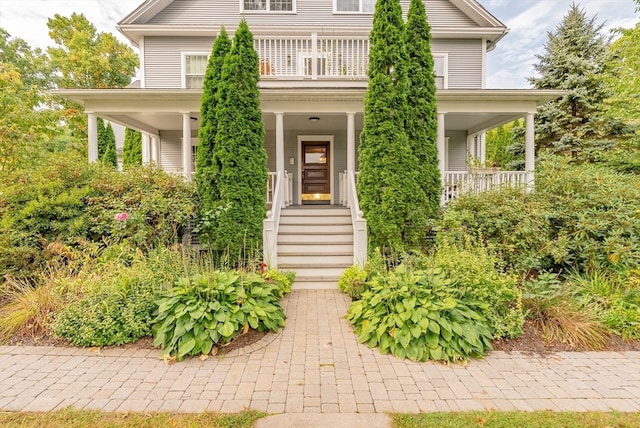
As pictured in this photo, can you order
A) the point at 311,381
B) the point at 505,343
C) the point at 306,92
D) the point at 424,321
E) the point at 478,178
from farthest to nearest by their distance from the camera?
the point at 306,92 → the point at 478,178 → the point at 505,343 → the point at 424,321 → the point at 311,381

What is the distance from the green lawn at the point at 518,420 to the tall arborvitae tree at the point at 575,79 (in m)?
11.5

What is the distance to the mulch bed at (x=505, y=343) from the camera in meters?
3.42

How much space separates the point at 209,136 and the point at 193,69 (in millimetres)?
5515

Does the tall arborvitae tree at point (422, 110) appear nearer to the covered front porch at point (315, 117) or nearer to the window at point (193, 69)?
the covered front porch at point (315, 117)

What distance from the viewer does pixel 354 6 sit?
33.9 feet

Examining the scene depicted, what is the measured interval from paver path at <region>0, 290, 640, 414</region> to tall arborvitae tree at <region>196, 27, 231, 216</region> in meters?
3.08

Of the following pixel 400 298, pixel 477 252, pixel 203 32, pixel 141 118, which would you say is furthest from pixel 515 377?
pixel 203 32

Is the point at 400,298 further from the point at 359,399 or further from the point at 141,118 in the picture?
the point at 141,118

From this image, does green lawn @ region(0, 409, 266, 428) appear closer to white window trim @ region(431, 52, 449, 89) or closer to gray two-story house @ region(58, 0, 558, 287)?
gray two-story house @ region(58, 0, 558, 287)

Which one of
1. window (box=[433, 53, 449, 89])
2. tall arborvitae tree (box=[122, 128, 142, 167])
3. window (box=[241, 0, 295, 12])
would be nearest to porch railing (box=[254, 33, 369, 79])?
window (box=[241, 0, 295, 12])

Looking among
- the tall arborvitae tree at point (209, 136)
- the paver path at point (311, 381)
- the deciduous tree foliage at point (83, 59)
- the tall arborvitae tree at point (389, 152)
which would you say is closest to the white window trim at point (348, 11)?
the tall arborvitae tree at point (389, 152)

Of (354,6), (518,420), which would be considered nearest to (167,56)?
(354,6)

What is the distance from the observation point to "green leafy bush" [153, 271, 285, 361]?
3.27m

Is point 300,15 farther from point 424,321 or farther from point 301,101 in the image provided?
point 424,321
